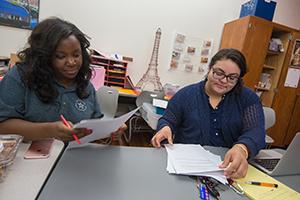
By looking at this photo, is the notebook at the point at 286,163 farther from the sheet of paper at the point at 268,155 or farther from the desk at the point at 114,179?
the desk at the point at 114,179

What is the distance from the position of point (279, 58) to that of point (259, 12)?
2.59 feet

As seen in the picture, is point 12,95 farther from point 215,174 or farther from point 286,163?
point 286,163

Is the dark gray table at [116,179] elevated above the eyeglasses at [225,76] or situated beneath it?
situated beneath

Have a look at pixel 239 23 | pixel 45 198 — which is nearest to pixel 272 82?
pixel 239 23

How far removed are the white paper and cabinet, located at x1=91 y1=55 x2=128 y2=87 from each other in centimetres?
238

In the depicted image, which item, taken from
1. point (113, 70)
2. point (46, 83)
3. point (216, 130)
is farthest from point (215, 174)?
point (113, 70)

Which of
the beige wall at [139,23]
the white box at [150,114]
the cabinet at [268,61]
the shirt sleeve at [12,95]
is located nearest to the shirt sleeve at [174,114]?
the shirt sleeve at [12,95]

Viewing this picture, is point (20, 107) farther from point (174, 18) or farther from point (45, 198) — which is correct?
point (174, 18)

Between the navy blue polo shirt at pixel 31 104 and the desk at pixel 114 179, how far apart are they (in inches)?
11.4

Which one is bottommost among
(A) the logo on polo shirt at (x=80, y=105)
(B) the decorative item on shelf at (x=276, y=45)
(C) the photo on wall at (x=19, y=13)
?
(A) the logo on polo shirt at (x=80, y=105)

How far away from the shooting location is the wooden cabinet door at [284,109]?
3.16 meters

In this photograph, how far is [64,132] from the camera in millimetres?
813

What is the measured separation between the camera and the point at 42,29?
3.63 feet

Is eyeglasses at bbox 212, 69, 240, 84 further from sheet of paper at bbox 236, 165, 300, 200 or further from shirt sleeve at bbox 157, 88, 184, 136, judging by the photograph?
sheet of paper at bbox 236, 165, 300, 200
